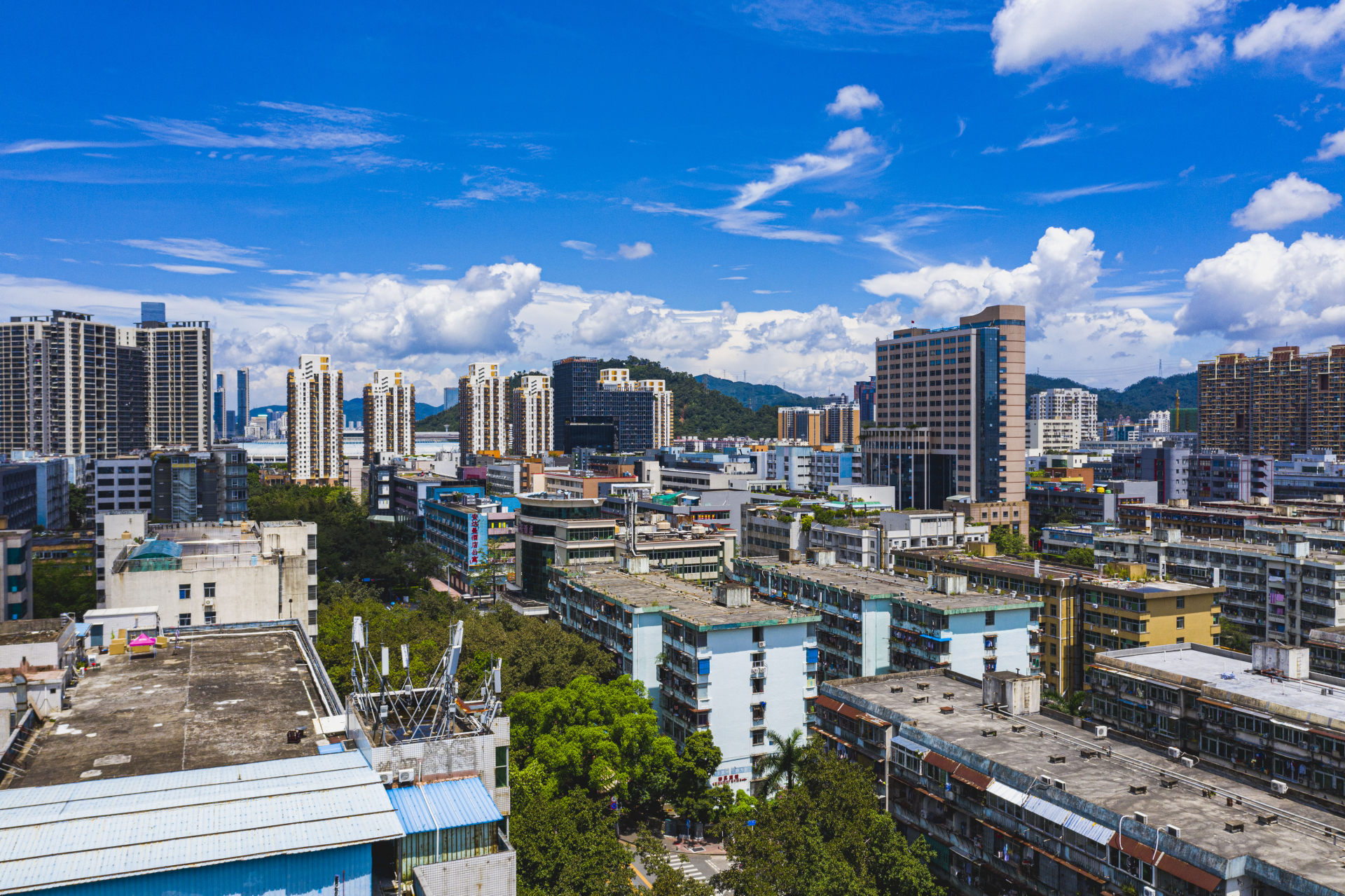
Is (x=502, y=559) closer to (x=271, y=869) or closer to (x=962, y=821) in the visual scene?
(x=962, y=821)

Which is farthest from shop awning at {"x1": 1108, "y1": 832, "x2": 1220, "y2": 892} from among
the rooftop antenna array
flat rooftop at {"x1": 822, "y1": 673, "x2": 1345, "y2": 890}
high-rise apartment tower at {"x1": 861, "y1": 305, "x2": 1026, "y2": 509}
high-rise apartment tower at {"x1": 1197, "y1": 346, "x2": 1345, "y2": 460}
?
high-rise apartment tower at {"x1": 1197, "y1": 346, "x2": 1345, "y2": 460}

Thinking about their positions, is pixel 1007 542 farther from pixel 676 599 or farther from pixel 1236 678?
pixel 1236 678

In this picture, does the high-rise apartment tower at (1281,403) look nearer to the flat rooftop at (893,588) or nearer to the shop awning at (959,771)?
the flat rooftop at (893,588)

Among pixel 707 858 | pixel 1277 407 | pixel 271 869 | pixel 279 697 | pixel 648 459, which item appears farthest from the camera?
pixel 1277 407

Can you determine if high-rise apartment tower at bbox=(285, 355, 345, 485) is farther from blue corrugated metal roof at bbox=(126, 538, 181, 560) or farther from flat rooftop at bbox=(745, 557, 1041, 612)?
flat rooftop at bbox=(745, 557, 1041, 612)

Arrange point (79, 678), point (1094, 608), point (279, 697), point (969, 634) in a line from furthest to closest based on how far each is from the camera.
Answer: point (1094, 608), point (969, 634), point (79, 678), point (279, 697)

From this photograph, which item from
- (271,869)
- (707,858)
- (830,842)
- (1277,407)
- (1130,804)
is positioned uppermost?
(1277,407)

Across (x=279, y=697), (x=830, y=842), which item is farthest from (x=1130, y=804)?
(x=279, y=697)
